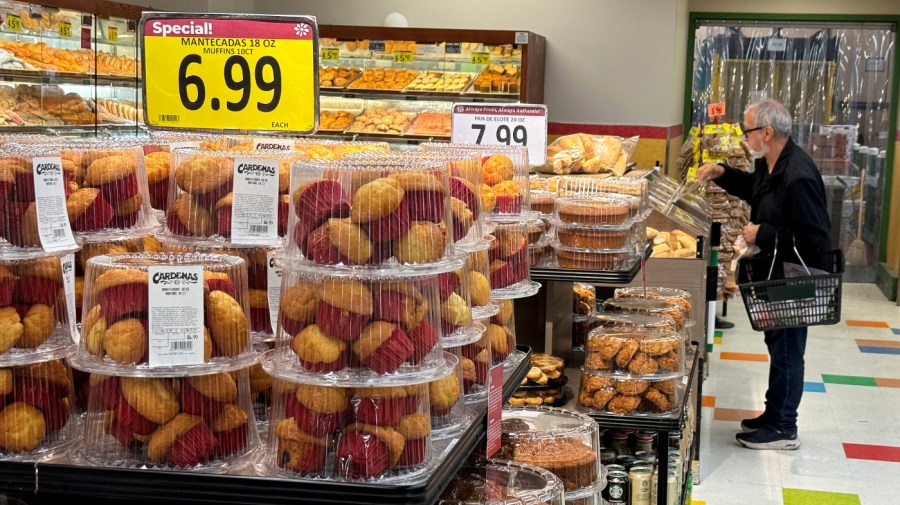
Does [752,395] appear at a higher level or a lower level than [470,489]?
lower

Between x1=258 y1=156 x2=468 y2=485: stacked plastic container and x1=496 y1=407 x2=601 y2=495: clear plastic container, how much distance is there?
87 centimetres

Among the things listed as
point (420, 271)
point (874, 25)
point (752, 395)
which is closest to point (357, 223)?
point (420, 271)

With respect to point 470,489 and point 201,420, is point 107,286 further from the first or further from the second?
point 470,489

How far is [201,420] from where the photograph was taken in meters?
1.67

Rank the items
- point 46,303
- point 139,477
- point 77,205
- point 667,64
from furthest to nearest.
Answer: point 667,64, point 77,205, point 46,303, point 139,477

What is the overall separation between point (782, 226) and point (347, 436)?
172 inches

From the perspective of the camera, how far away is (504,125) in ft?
14.7

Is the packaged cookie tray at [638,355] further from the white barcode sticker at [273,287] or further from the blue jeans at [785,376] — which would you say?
the blue jeans at [785,376]

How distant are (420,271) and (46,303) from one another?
639 millimetres

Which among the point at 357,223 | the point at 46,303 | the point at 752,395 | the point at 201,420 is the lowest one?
the point at 752,395

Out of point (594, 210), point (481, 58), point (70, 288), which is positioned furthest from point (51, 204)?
point (481, 58)

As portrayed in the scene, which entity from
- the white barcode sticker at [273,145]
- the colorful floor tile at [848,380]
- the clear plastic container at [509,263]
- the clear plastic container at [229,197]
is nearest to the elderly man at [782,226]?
the colorful floor tile at [848,380]

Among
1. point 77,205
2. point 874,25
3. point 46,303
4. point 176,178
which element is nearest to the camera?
point 46,303

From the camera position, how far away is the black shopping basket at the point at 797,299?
5367 mm
